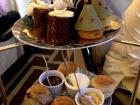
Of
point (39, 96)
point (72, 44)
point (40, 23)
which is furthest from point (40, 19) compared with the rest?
point (39, 96)

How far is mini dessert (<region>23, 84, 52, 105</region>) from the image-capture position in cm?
71

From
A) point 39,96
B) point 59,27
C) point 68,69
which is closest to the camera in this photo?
point 59,27

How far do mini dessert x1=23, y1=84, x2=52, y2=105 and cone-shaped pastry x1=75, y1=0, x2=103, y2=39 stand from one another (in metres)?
0.26

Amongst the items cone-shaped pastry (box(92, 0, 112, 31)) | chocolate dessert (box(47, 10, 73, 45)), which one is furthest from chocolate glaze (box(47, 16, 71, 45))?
cone-shaped pastry (box(92, 0, 112, 31))

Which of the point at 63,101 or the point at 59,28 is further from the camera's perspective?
the point at 63,101

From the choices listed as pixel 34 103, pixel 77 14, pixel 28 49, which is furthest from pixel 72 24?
pixel 28 49

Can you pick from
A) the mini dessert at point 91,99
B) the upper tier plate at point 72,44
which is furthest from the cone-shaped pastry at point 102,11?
the mini dessert at point 91,99

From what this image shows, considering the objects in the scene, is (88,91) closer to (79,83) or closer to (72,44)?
(79,83)

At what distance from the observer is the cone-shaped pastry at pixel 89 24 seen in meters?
0.56

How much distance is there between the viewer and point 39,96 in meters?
0.71

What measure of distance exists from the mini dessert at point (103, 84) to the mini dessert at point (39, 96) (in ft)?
0.53

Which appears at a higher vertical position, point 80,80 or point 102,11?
point 102,11

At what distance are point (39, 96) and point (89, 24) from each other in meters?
0.30

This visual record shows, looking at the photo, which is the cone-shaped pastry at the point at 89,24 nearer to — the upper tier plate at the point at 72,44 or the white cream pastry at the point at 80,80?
the upper tier plate at the point at 72,44
